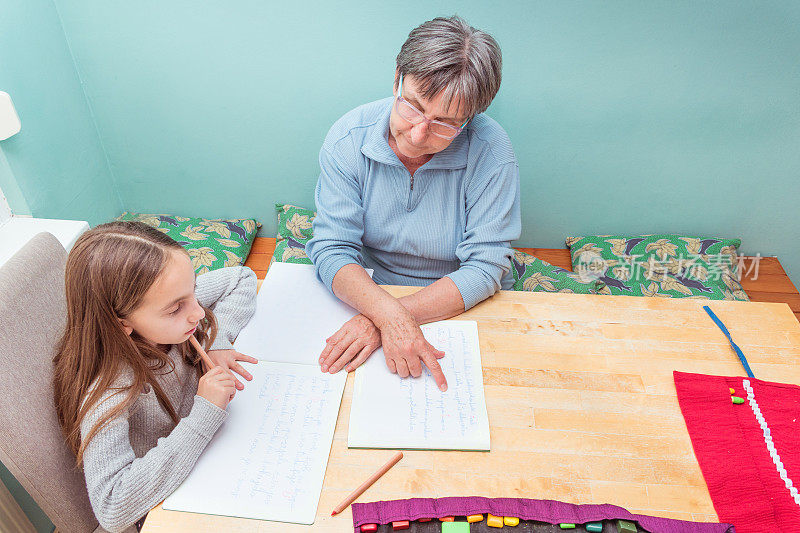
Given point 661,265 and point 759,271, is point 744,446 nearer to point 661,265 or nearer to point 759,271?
point 661,265

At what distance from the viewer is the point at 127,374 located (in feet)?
3.08

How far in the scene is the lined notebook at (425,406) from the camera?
94 centimetres

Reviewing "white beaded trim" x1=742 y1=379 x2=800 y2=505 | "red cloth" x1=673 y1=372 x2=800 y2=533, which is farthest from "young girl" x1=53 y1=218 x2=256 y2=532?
"white beaded trim" x1=742 y1=379 x2=800 y2=505

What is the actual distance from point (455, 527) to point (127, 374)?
61cm

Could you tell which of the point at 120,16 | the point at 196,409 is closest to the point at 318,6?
the point at 120,16

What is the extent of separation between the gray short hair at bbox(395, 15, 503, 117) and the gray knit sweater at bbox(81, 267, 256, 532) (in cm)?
69

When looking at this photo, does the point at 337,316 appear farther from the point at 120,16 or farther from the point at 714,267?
the point at 714,267

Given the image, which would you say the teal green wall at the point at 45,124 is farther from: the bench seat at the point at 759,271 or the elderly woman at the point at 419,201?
the elderly woman at the point at 419,201

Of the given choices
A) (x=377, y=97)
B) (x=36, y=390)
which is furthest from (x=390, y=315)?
(x=377, y=97)

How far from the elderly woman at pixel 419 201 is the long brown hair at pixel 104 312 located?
362mm

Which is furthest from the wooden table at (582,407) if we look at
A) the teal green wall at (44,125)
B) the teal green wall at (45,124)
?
the teal green wall at (45,124)

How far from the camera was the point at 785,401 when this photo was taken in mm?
1016

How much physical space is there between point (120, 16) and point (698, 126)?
2041 mm

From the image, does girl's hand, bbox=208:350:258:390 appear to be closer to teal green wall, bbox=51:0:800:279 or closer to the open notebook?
the open notebook
